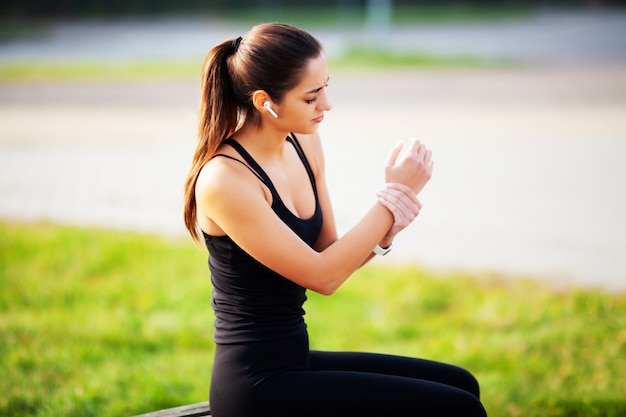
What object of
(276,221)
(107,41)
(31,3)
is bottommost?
(276,221)

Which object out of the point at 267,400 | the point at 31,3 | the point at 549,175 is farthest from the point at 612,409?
the point at 31,3

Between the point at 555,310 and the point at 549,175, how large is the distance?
312 cm

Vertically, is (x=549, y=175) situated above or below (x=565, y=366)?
above

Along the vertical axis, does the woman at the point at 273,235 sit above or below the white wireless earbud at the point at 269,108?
below

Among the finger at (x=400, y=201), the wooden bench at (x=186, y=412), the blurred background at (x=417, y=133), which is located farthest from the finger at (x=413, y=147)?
the wooden bench at (x=186, y=412)

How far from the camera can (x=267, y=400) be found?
2.04 metres

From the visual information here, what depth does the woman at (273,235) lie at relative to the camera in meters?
2.04

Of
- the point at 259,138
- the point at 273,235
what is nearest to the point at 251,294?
the point at 273,235

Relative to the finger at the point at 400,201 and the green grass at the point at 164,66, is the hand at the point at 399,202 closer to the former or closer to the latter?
the finger at the point at 400,201

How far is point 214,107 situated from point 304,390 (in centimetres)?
79

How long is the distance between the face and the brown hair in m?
0.02

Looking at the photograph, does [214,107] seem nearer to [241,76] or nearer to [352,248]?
[241,76]

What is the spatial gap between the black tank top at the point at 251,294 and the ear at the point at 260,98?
0.39 ft

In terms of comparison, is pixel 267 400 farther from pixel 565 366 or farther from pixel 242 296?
pixel 565 366
